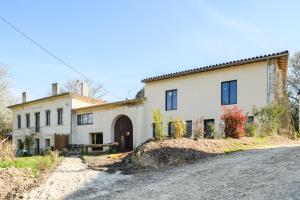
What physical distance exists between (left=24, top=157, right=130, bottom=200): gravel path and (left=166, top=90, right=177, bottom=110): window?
11.7 meters

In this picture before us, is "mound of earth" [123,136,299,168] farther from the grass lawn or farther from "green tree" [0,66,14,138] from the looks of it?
"green tree" [0,66,14,138]

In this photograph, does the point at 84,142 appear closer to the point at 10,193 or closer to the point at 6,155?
the point at 6,155

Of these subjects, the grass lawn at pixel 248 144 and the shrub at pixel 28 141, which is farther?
the shrub at pixel 28 141

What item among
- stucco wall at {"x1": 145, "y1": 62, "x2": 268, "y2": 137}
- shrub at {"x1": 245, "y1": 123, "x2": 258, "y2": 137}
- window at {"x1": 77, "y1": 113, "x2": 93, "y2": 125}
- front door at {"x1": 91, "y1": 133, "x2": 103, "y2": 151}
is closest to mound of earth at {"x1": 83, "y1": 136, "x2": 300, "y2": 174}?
shrub at {"x1": 245, "y1": 123, "x2": 258, "y2": 137}

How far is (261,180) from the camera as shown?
8.98m

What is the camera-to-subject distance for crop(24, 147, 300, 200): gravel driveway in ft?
27.6

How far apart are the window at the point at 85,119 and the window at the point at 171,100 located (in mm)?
9253

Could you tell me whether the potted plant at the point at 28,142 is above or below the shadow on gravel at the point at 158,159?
below

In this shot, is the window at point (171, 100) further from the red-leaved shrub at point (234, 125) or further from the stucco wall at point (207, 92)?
the red-leaved shrub at point (234, 125)

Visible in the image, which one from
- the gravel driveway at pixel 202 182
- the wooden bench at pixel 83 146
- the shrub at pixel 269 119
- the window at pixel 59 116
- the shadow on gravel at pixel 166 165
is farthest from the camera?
the window at pixel 59 116

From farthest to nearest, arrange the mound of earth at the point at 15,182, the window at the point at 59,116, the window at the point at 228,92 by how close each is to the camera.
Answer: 1. the window at the point at 59,116
2. the window at the point at 228,92
3. the mound of earth at the point at 15,182

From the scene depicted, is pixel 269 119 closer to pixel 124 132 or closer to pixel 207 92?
pixel 207 92

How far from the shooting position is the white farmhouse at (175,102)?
69.9 ft

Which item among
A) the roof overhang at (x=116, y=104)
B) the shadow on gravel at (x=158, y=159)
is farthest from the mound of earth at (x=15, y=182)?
the roof overhang at (x=116, y=104)
